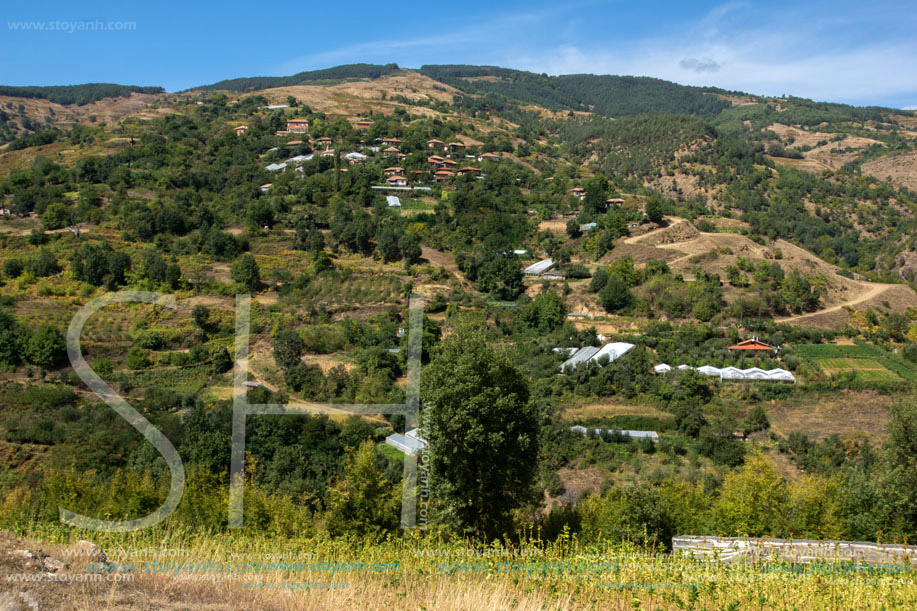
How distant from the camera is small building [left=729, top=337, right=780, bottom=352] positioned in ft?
81.6

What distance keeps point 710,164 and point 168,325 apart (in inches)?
2189

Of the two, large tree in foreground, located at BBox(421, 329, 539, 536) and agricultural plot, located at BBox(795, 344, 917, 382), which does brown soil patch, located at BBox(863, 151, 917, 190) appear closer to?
agricultural plot, located at BBox(795, 344, 917, 382)

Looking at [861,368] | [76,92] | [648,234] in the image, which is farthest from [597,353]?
[76,92]

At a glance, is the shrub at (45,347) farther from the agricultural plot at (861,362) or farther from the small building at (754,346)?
the agricultural plot at (861,362)

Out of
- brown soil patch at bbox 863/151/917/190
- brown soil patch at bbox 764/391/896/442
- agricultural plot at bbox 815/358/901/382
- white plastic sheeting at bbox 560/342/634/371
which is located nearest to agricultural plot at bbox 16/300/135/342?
white plastic sheeting at bbox 560/342/634/371

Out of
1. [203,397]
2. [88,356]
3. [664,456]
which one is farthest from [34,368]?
[664,456]

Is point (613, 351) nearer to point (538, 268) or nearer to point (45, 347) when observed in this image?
point (538, 268)

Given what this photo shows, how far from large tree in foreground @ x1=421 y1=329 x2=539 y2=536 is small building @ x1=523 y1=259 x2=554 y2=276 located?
84.4 ft

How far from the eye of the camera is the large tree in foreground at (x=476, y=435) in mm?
8375

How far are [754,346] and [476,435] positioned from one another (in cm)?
2154

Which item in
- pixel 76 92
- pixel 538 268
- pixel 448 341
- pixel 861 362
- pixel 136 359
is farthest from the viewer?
pixel 76 92

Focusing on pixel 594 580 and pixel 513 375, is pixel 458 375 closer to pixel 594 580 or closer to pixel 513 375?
pixel 513 375

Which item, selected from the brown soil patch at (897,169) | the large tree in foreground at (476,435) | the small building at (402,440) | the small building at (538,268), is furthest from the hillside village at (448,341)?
the brown soil patch at (897,169)

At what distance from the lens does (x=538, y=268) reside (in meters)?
34.9
